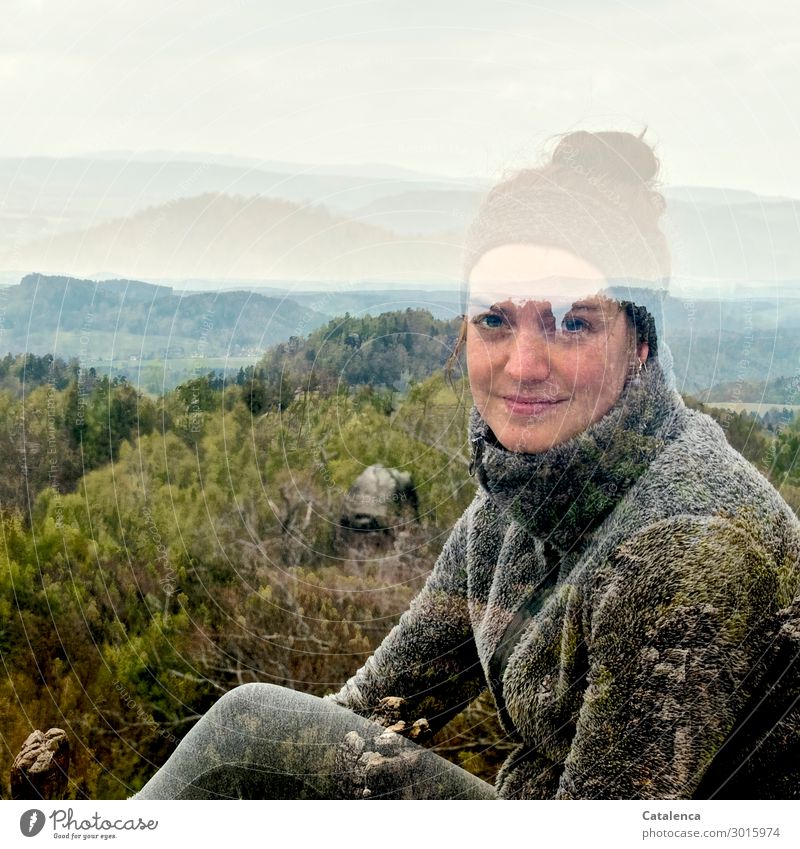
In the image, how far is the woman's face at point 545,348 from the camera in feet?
6.97

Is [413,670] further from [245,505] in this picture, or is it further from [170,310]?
[170,310]

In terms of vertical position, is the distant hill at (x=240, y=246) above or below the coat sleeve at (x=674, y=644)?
above

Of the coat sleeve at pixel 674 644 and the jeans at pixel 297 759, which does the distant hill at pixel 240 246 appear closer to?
the coat sleeve at pixel 674 644

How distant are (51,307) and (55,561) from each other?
0.66 meters

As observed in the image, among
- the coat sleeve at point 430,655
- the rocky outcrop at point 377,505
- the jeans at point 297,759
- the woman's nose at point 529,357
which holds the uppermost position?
the woman's nose at point 529,357

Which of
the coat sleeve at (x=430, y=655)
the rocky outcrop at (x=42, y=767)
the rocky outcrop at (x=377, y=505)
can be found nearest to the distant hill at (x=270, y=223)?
the rocky outcrop at (x=377, y=505)

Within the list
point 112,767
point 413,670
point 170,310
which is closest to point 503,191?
point 170,310

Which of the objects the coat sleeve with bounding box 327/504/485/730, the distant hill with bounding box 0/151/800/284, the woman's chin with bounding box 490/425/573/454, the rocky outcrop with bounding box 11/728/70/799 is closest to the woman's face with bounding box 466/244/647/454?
the woman's chin with bounding box 490/425/573/454

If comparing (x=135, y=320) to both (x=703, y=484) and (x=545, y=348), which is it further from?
(x=703, y=484)

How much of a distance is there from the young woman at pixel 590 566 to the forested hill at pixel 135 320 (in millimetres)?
568

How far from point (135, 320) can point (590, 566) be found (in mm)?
1329

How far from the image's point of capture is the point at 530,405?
217 centimetres

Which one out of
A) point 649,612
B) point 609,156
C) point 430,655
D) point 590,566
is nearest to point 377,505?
point 430,655

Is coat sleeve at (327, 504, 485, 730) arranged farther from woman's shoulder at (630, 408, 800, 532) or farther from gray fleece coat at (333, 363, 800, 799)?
woman's shoulder at (630, 408, 800, 532)
